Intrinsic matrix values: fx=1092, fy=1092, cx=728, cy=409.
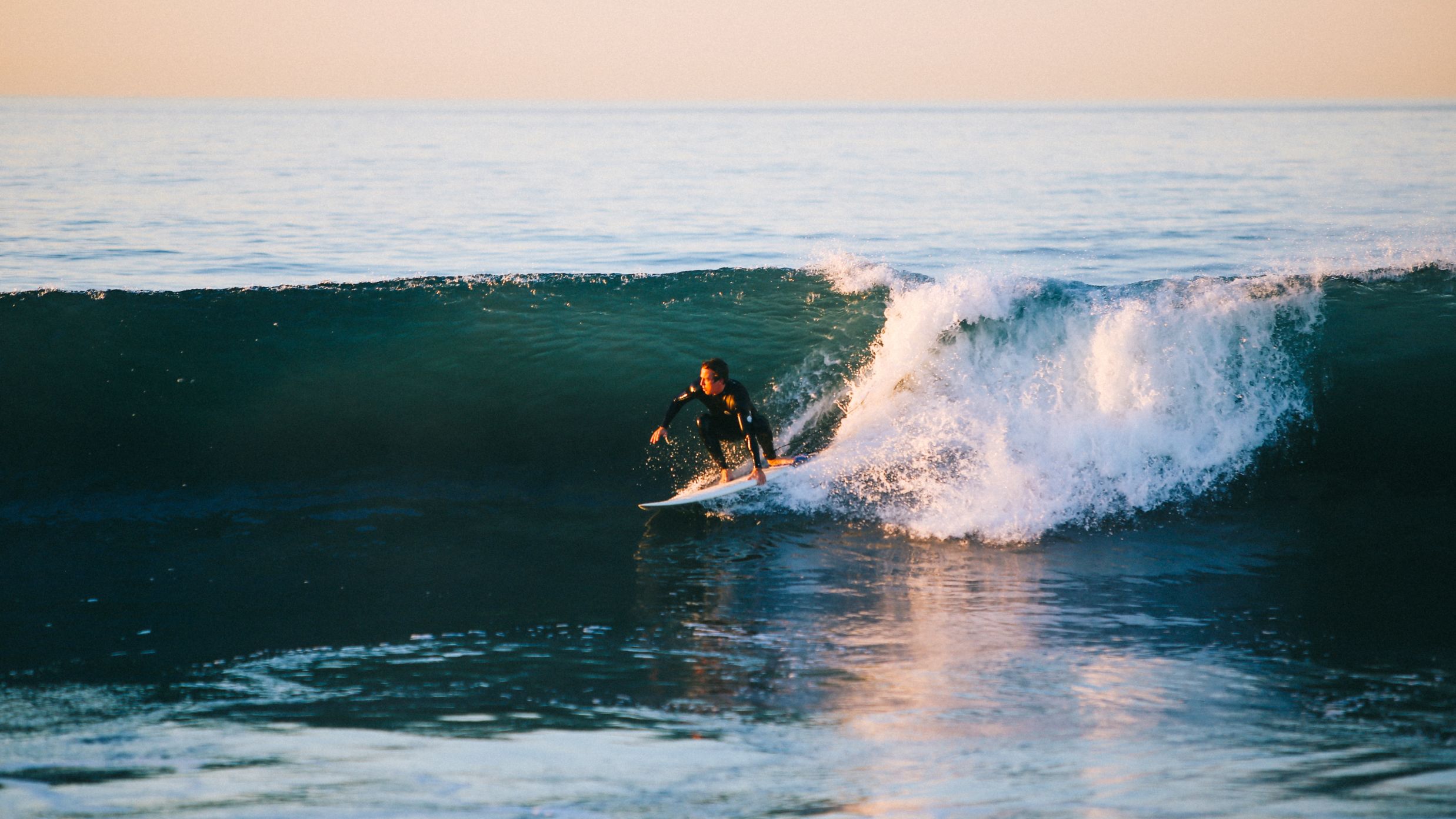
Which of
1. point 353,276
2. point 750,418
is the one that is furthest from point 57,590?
point 353,276

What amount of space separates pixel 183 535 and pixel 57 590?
49.5 inches

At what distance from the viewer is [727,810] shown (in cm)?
409

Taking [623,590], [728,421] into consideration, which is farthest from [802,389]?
[623,590]

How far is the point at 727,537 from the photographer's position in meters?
8.29

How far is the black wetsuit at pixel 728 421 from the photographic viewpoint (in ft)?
28.3

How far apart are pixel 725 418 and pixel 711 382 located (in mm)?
356

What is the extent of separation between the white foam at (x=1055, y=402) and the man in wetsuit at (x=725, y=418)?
1.64 ft

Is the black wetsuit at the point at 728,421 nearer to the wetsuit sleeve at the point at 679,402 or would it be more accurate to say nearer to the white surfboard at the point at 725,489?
the wetsuit sleeve at the point at 679,402

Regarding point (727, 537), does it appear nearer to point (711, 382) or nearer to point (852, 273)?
point (711, 382)

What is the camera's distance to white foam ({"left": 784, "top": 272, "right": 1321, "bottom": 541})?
8.76 meters

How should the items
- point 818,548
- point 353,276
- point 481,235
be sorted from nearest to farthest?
1. point 818,548
2. point 353,276
3. point 481,235

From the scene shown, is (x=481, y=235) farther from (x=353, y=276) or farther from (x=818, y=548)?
(x=818, y=548)

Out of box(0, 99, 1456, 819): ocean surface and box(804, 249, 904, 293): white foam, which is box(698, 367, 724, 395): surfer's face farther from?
box(804, 249, 904, 293): white foam

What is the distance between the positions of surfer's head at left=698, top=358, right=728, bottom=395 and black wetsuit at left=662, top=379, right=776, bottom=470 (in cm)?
3
